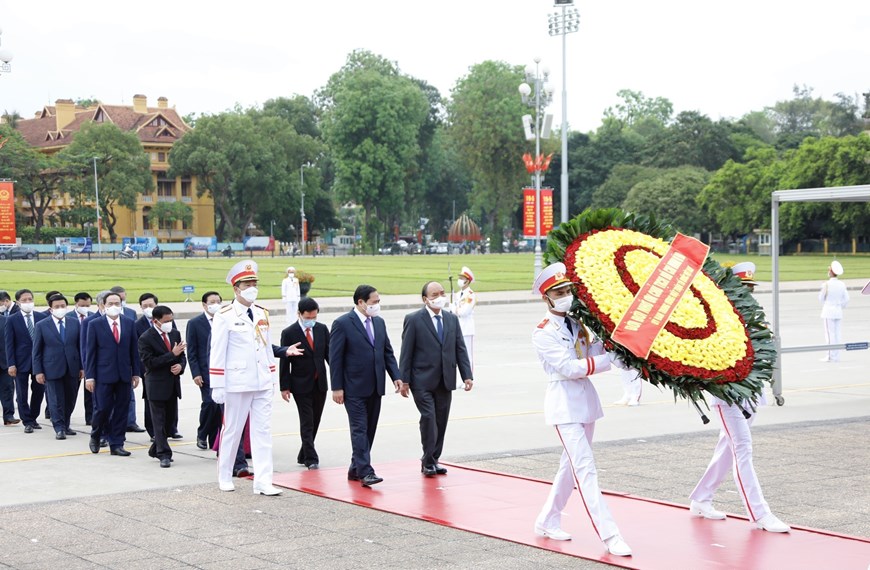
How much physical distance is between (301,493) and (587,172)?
10463cm

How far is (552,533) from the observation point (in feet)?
26.1

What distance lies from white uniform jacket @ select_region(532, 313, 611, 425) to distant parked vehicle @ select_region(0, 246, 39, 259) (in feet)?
268

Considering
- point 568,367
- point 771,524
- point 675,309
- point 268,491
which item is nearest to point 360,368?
point 268,491

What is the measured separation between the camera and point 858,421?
13.5 metres

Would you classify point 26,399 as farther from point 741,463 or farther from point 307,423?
point 741,463

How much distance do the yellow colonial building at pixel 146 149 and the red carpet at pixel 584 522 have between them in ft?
306

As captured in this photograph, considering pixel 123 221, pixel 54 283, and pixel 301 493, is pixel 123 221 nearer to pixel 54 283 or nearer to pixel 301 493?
pixel 54 283

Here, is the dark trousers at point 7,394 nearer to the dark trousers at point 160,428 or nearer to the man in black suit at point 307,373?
the dark trousers at point 160,428

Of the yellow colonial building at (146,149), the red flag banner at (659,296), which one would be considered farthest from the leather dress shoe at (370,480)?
the yellow colonial building at (146,149)

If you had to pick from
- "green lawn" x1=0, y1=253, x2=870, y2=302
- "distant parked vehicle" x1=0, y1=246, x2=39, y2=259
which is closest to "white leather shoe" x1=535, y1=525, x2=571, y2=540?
"green lawn" x1=0, y1=253, x2=870, y2=302

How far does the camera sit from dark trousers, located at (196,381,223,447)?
11.8 meters

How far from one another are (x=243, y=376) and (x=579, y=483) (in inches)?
141

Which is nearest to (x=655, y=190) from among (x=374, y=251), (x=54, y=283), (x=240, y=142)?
(x=374, y=251)

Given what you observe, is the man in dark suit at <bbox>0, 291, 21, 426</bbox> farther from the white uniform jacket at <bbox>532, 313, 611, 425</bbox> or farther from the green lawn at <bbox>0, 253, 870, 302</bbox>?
the green lawn at <bbox>0, 253, 870, 302</bbox>
